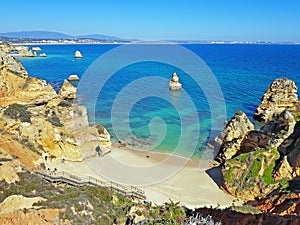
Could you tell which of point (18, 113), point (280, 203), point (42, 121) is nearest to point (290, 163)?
point (280, 203)

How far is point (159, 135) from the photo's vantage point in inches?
1273

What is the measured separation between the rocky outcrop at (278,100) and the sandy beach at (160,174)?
17157mm

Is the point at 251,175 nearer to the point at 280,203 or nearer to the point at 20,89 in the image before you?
the point at 280,203

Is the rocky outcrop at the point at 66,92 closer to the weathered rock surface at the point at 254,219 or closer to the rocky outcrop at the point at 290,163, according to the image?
the rocky outcrop at the point at 290,163

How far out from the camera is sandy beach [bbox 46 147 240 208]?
19.8 meters

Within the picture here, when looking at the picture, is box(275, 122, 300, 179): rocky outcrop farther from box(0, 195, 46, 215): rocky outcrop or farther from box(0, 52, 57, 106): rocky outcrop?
box(0, 52, 57, 106): rocky outcrop

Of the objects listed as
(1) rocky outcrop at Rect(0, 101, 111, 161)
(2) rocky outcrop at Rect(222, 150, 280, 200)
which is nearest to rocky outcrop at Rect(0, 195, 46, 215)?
(1) rocky outcrop at Rect(0, 101, 111, 161)

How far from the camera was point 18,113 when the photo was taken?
25250 mm

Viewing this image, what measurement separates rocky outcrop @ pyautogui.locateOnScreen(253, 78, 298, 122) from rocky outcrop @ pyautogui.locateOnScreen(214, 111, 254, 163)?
11326 mm

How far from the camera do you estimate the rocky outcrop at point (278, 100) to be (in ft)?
128

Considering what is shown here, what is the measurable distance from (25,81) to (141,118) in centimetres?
1392

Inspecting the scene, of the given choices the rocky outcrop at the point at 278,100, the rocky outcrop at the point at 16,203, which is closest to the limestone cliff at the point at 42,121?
the rocky outcrop at the point at 16,203

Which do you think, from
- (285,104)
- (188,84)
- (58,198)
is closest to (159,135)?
(285,104)

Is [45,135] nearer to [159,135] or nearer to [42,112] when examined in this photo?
[42,112]
